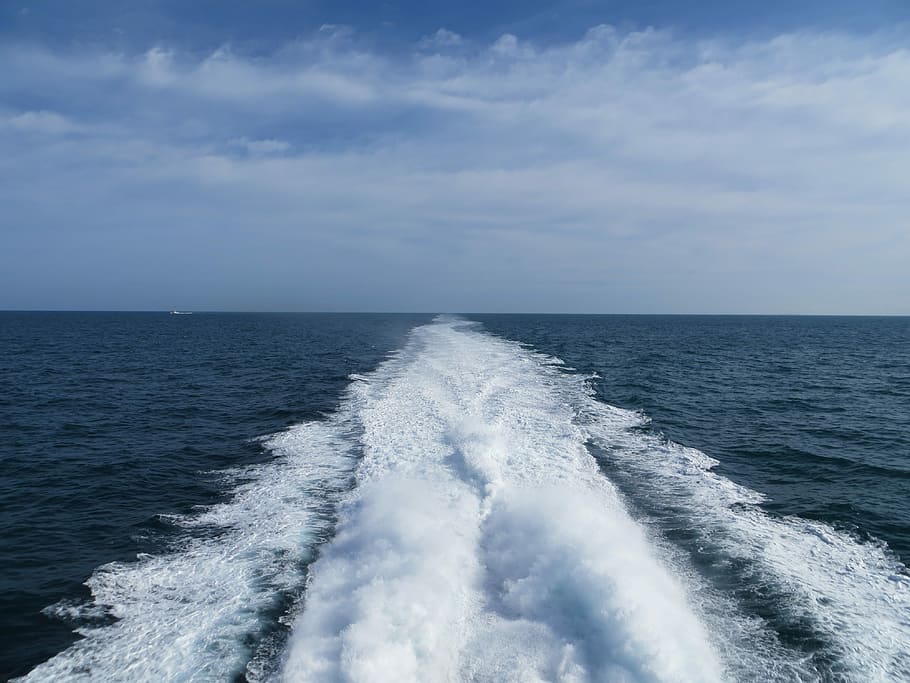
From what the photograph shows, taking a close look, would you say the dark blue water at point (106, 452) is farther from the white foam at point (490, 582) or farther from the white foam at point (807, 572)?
the white foam at point (807, 572)

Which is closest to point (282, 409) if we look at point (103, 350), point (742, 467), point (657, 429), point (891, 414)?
point (657, 429)

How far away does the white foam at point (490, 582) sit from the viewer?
6.51 m

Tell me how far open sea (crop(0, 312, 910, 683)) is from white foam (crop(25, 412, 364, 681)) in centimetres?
5

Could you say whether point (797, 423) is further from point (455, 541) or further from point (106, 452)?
point (106, 452)

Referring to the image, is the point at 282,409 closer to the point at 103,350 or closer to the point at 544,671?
the point at 544,671

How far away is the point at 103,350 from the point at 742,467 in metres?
53.5

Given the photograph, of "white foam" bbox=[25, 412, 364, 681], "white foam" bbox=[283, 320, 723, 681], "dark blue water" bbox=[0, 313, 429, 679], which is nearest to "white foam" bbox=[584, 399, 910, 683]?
"white foam" bbox=[283, 320, 723, 681]

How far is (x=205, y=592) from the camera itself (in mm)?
8500

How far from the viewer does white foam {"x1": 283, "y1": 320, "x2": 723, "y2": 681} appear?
651cm

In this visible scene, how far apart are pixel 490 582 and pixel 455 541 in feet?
4.10

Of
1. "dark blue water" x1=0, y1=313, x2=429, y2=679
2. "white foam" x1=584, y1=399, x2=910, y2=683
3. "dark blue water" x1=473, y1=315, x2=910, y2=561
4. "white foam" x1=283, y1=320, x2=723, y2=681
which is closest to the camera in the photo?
"white foam" x1=283, y1=320, x2=723, y2=681

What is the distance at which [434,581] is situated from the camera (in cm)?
814

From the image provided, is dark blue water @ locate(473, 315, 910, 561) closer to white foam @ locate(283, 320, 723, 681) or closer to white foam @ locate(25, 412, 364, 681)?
white foam @ locate(283, 320, 723, 681)

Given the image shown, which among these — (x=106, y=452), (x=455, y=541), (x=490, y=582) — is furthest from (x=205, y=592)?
(x=106, y=452)
